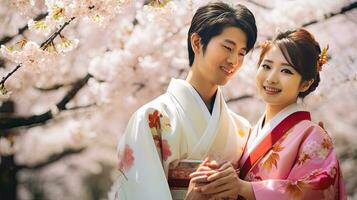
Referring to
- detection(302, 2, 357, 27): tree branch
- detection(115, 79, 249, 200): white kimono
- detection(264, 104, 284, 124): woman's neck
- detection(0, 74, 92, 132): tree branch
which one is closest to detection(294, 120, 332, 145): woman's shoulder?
detection(264, 104, 284, 124): woman's neck

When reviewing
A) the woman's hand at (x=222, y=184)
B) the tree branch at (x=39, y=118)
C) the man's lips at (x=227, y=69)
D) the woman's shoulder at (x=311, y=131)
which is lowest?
the tree branch at (x=39, y=118)

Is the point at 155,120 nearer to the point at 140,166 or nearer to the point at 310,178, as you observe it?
the point at 140,166

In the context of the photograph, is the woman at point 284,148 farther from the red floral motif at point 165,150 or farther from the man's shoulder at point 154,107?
the man's shoulder at point 154,107

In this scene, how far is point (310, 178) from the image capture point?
185cm

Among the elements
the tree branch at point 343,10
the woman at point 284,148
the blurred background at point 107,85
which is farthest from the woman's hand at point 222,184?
the tree branch at point 343,10

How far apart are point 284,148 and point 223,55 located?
1.23 feet

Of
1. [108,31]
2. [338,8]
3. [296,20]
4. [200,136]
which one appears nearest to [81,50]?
[108,31]

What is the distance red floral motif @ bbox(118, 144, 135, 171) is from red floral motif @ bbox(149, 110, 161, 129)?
105 millimetres

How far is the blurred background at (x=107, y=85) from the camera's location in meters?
3.62

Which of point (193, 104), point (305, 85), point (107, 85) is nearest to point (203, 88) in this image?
point (193, 104)

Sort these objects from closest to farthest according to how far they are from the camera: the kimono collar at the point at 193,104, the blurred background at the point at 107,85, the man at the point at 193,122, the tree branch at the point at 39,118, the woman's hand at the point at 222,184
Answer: the woman's hand at the point at 222,184 < the man at the point at 193,122 < the kimono collar at the point at 193,104 < the blurred background at the point at 107,85 < the tree branch at the point at 39,118

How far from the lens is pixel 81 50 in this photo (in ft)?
12.5

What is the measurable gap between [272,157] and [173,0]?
6.33 feet

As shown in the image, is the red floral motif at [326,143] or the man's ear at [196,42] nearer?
the red floral motif at [326,143]
